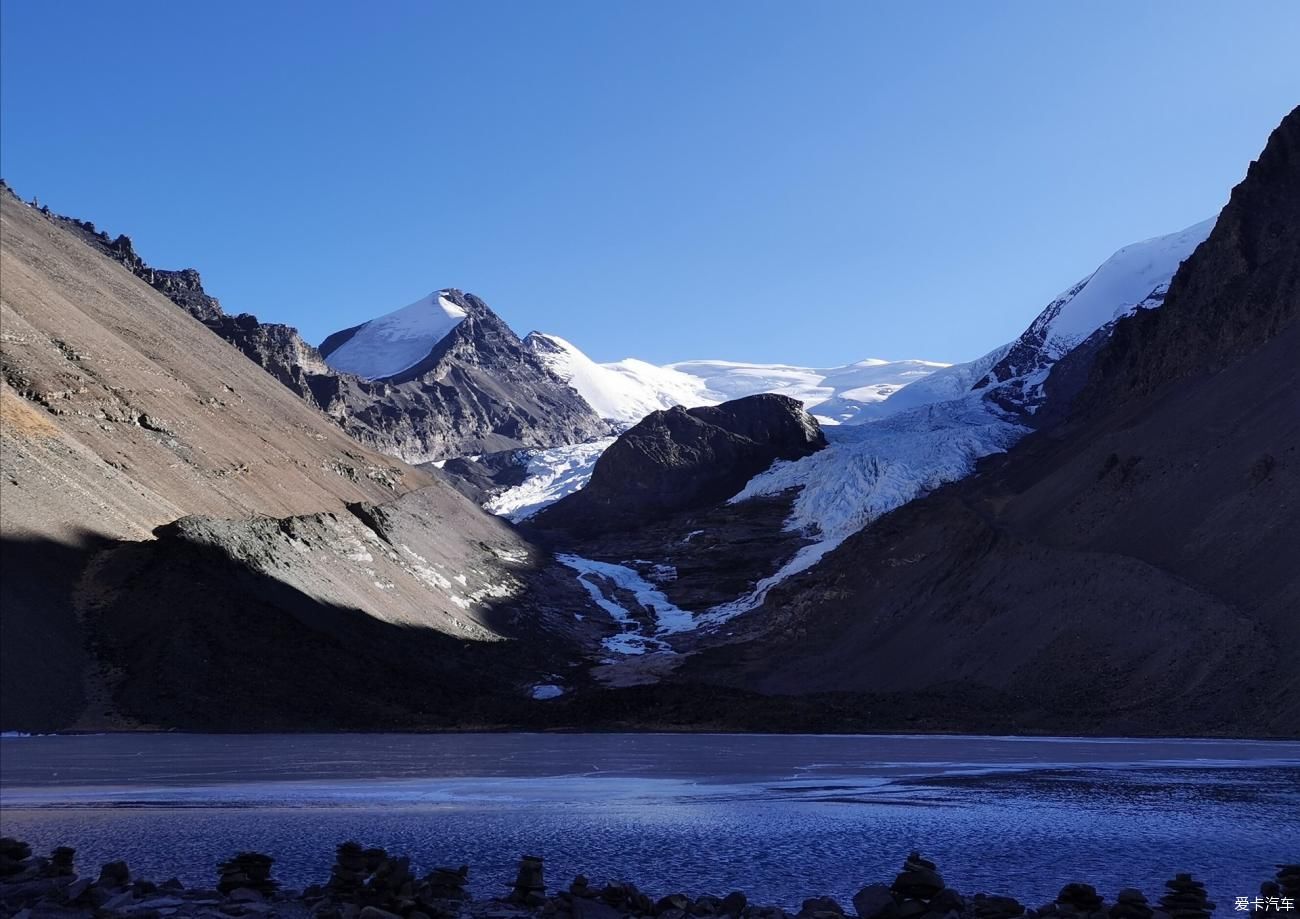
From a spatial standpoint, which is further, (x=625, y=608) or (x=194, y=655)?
(x=625, y=608)

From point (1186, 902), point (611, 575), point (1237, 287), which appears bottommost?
point (1186, 902)

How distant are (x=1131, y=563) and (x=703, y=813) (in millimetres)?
54671

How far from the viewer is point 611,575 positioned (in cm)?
15500

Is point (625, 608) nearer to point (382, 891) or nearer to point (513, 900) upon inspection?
point (513, 900)

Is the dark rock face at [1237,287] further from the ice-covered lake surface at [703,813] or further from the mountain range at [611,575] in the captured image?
the ice-covered lake surface at [703,813]

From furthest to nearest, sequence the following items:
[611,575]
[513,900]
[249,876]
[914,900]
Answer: [611,575], [249,876], [513,900], [914,900]

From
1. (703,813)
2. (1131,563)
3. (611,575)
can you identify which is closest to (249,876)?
(703,813)

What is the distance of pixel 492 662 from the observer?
3814 inches

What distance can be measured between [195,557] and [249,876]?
199 ft

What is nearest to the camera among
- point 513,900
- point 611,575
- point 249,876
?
point 513,900

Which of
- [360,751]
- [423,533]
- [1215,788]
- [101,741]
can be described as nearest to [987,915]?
[1215,788]

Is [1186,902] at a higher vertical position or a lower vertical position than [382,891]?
lower

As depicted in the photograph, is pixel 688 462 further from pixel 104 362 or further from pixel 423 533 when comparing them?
pixel 104 362

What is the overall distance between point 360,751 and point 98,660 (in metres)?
19.7
